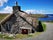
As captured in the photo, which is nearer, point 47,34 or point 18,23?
point 47,34

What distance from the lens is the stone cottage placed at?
8740 millimetres

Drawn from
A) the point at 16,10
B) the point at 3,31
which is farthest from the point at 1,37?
the point at 16,10

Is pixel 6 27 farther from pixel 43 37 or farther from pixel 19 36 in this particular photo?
pixel 43 37

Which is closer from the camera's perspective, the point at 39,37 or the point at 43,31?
the point at 39,37

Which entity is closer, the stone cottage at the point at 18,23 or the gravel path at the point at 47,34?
the gravel path at the point at 47,34

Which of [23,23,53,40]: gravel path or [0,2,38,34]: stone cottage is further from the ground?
[0,2,38,34]: stone cottage

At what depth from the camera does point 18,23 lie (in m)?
8.99

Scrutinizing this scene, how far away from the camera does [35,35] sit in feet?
27.1

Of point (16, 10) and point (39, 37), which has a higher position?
point (16, 10)

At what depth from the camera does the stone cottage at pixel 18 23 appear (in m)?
8.74

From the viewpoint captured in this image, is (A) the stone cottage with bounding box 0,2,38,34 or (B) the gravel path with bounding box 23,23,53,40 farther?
(A) the stone cottage with bounding box 0,2,38,34

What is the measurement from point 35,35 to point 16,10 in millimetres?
1540

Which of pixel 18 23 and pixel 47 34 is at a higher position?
pixel 18 23

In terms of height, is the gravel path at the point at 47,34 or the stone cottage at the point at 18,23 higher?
the stone cottage at the point at 18,23
